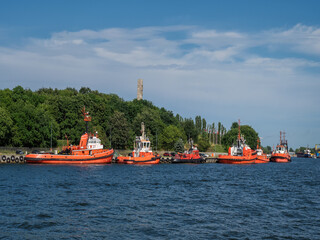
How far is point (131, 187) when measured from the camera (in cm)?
4881

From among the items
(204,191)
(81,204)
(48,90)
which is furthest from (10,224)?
(48,90)

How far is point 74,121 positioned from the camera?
392 feet

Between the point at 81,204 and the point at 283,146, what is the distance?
457 feet

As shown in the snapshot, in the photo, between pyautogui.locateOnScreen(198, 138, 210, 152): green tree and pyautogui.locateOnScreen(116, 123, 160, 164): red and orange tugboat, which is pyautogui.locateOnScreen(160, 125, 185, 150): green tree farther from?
pyautogui.locateOnScreen(116, 123, 160, 164): red and orange tugboat

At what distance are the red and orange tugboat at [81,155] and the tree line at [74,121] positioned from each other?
10.7 metres

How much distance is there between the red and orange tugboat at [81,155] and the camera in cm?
8688

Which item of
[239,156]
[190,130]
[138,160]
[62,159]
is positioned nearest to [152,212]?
[62,159]

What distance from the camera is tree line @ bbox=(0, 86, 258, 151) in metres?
103

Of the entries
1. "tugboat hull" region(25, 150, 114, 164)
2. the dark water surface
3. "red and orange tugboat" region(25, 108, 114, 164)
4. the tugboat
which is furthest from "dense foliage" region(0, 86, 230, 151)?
the dark water surface

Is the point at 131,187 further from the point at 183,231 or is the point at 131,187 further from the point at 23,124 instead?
the point at 23,124

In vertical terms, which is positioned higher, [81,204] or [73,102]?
[73,102]

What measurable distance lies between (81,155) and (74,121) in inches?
1225

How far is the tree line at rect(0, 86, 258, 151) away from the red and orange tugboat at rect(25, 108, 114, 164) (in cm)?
1074

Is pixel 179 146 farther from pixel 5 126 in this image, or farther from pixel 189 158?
pixel 5 126
